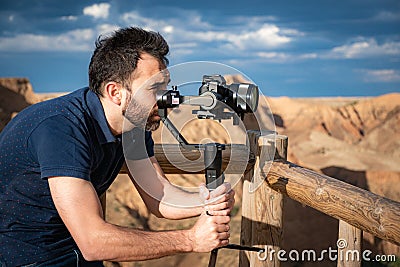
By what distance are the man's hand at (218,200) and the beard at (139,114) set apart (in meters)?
0.33

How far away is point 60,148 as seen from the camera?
5.96 feet

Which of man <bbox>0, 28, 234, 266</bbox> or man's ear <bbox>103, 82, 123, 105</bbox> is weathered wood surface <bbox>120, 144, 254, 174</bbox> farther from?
man's ear <bbox>103, 82, 123, 105</bbox>

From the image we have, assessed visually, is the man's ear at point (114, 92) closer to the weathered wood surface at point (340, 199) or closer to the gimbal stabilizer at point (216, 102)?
the gimbal stabilizer at point (216, 102)

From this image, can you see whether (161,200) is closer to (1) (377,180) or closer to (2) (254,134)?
(2) (254,134)

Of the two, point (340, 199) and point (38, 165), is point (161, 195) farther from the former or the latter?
point (340, 199)

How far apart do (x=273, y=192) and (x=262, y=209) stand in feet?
0.31

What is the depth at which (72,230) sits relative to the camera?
1.80 m

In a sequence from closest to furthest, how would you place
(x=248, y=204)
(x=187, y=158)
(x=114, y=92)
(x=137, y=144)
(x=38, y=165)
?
(x=38, y=165)
(x=114, y=92)
(x=137, y=144)
(x=187, y=158)
(x=248, y=204)

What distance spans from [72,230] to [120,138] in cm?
47

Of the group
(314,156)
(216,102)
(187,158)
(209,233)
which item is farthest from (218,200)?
(314,156)

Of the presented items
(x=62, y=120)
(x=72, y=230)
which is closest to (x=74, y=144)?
(x=62, y=120)

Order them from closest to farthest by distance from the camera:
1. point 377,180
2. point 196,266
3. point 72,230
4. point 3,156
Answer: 1. point 72,230
2. point 3,156
3. point 196,266
4. point 377,180

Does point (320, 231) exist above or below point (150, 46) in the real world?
below

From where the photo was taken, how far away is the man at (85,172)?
1796 mm
